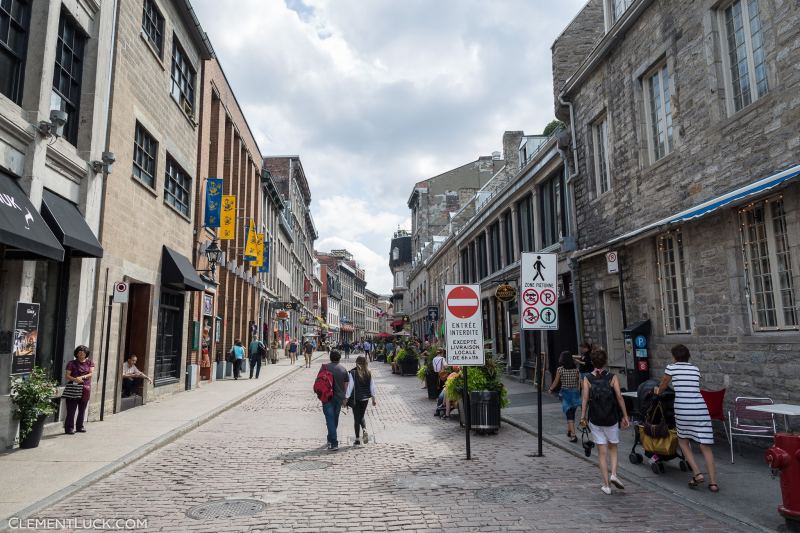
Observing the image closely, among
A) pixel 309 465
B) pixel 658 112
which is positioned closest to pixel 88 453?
pixel 309 465

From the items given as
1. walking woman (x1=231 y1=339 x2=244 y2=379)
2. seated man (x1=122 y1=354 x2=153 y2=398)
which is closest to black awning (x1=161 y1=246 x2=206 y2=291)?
seated man (x1=122 y1=354 x2=153 y2=398)

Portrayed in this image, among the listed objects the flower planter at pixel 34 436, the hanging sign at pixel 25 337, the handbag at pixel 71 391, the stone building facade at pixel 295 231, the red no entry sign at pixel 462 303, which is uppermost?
the stone building facade at pixel 295 231

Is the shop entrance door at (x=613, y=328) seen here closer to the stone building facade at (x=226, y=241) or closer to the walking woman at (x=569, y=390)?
the walking woman at (x=569, y=390)

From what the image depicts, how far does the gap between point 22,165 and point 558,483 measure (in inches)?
379

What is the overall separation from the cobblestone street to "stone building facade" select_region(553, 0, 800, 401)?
3.61 m

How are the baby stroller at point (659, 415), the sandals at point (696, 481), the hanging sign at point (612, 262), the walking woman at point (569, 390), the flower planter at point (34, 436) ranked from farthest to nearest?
the hanging sign at point (612, 262)
the walking woman at point (569, 390)
the flower planter at point (34, 436)
the baby stroller at point (659, 415)
the sandals at point (696, 481)

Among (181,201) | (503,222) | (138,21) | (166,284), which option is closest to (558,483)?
(166,284)

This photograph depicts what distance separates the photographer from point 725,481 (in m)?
6.55

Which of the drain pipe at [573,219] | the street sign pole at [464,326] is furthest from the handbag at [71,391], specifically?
the drain pipe at [573,219]

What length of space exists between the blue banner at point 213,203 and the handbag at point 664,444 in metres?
16.7

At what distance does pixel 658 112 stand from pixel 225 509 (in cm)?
1097

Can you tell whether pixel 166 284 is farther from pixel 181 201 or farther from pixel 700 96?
pixel 700 96

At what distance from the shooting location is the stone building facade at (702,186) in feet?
25.7

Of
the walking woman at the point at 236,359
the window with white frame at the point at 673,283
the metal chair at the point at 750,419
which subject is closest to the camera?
the metal chair at the point at 750,419
